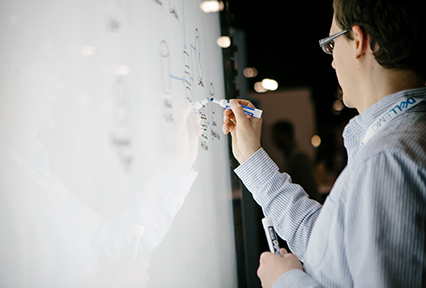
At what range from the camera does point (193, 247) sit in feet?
2.50

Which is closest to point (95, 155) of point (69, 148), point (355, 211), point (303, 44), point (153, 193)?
point (69, 148)

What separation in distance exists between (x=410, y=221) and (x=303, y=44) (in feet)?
5.47

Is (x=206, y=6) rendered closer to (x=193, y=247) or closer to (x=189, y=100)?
(x=189, y=100)

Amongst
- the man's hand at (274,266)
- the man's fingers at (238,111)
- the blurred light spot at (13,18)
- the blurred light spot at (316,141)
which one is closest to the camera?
the blurred light spot at (13,18)

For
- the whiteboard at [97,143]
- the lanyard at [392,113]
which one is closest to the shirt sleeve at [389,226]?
the lanyard at [392,113]

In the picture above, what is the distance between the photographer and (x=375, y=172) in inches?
16.6

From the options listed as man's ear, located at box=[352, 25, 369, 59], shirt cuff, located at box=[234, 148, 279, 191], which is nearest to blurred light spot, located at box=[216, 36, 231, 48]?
shirt cuff, located at box=[234, 148, 279, 191]

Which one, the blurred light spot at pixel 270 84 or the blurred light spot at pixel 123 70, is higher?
the blurred light spot at pixel 270 84

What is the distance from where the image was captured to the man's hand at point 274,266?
1.87 ft

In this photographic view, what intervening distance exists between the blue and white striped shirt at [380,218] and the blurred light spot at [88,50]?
0.40 meters

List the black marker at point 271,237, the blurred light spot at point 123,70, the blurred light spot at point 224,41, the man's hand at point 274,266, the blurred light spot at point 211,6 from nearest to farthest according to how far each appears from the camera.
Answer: the blurred light spot at point 123,70, the man's hand at point 274,266, the black marker at point 271,237, the blurred light spot at point 211,6, the blurred light spot at point 224,41

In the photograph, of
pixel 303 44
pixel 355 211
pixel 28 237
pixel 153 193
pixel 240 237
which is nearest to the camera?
pixel 28 237

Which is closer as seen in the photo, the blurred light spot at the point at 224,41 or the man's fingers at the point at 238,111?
the man's fingers at the point at 238,111

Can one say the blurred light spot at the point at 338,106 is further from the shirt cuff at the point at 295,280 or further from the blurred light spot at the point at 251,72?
the shirt cuff at the point at 295,280
